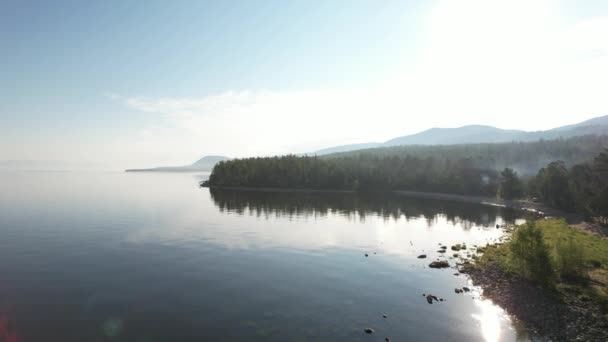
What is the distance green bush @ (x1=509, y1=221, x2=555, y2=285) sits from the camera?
48281mm

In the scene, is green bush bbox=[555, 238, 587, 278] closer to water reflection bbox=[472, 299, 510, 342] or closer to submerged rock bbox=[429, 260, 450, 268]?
water reflection bbox=[472, 299, 510, 342]

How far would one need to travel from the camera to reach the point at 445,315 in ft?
135

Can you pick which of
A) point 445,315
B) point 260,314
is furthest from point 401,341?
point 260,314

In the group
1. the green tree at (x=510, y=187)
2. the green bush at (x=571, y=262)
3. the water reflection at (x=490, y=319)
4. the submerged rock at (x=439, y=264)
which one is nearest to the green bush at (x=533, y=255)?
the green bush at (x=571, y=262)

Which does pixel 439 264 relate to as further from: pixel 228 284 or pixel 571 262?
pixel 228 284

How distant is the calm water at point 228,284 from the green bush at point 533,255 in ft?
30.0

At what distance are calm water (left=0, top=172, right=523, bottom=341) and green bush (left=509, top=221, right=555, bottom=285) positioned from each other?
916 cm

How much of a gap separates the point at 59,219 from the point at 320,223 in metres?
79.7

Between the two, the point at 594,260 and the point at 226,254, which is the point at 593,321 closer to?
the point at 594,260

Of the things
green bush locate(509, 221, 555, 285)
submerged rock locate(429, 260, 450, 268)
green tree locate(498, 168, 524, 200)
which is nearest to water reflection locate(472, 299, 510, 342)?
green bush locate(509, 221, 555, 285)

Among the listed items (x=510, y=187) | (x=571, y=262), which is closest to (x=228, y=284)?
(x=571, y=262)

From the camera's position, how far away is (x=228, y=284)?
163ft

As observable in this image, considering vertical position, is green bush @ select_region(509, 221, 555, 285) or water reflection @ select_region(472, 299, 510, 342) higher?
green bush @ select_region(509, 221, 555, 285)

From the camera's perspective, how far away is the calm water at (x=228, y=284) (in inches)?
1426
